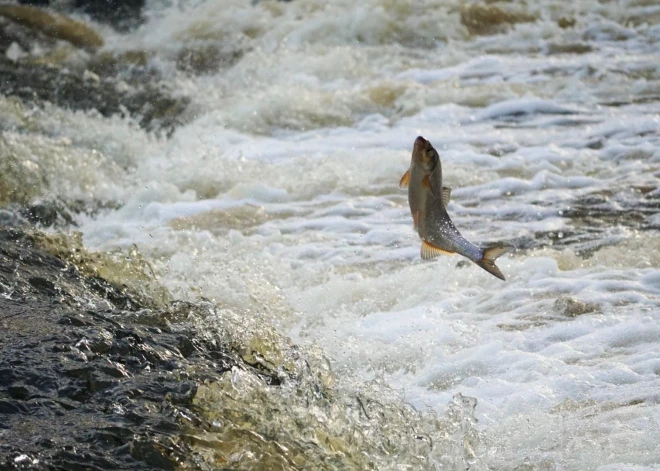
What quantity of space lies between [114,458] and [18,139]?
5.41 metres

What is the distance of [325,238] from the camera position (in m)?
6.42

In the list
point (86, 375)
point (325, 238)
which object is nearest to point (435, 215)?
point (86, 375)

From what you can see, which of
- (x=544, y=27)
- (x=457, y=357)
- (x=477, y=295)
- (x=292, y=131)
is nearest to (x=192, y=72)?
(x=292, y=131)

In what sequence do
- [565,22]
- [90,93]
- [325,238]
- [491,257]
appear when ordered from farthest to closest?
[565,22], [90,93], [325,238], [491,257]

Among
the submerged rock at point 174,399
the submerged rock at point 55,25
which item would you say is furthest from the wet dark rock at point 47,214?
the submerged rock at point 55,25

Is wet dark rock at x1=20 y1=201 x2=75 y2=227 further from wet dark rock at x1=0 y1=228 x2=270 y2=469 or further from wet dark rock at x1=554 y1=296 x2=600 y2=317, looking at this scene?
wet dark rock at x1=554 y1=296 x2=600 y2=317

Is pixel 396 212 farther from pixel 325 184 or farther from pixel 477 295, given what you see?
pixel 477 295

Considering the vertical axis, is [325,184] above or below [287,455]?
below

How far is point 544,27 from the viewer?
1266 centimetres

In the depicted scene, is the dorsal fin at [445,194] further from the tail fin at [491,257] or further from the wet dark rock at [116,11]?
the wet dark rock at [116,11]

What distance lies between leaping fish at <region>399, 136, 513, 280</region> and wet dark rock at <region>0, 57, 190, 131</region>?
6.66 meters

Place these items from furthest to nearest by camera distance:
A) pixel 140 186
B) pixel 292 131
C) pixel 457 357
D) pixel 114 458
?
pixel 292 131 → pixel 140 186 → pixel 457 357 → pixel 114 458

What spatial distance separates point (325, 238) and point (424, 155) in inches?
142

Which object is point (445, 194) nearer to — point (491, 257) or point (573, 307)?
point (491, 257)
